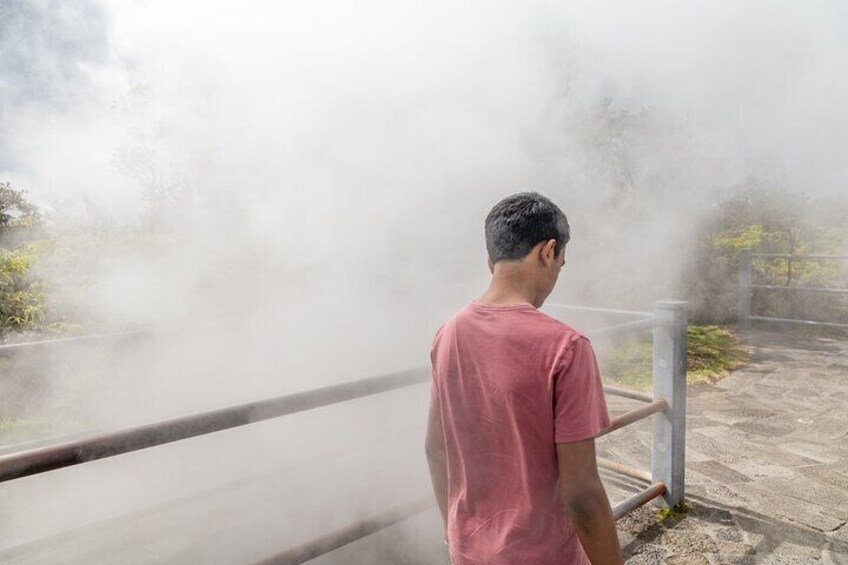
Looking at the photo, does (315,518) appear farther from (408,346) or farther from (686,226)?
(686,226)

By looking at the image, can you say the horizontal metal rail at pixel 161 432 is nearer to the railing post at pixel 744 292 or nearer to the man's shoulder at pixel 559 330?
the man's shoulder at pixel 559 330

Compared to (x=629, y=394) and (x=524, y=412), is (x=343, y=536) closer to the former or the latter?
(x=524, y=412)

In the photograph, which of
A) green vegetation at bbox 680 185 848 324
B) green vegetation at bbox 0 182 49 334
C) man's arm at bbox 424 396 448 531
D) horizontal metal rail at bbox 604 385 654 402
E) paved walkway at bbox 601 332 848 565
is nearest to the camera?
man's arm at bbox 424 396 448 531

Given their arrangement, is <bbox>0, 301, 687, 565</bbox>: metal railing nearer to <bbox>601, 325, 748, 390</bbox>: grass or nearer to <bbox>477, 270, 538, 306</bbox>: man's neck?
<bbox>477, 270, 538, 306</bbox>: man's neck

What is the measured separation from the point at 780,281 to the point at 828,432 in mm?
5858

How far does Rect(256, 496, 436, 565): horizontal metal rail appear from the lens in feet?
4.67

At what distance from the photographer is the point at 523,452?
3.63ft

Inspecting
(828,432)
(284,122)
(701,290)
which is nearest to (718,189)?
(701,290)

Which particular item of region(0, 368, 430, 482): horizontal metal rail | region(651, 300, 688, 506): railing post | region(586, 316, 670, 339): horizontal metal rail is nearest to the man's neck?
region(0, 368, 430, 482): horizontal metal rail

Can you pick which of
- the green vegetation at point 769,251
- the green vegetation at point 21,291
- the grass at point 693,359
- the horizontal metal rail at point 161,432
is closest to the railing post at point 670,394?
the horizontal metal rail at point 161,432

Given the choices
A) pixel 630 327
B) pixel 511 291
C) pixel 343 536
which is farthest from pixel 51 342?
pixel 630 327

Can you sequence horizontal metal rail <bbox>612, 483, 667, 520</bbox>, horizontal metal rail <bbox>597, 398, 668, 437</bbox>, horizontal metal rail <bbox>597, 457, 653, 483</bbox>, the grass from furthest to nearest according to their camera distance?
1. the grass
2. horizontal metal rail <bbox>597, 457, 653, 483</bbox>
3. horizontal metal rail <bbox>612, 483, 667, 520</bbox>
4. horizontal metal rail <bbox>597, 398, 668, 437</bbox>

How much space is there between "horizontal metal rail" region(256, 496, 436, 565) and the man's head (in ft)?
2.84

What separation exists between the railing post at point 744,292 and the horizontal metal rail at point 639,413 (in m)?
5.87
